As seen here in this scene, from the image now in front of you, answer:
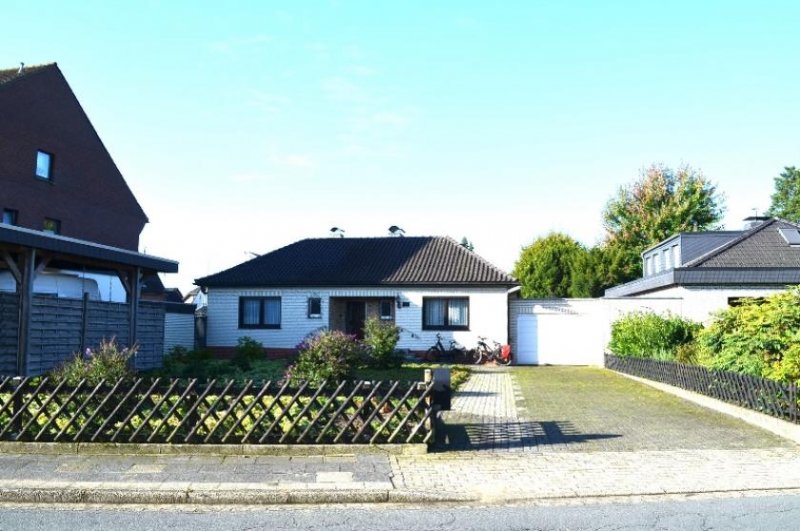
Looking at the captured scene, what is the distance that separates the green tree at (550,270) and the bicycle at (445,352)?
65.1 ft

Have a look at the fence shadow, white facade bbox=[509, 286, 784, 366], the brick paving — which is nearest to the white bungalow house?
white facade bbox=[509, 286, 784, 366]

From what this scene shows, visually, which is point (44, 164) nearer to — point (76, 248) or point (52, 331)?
point (76, 248)

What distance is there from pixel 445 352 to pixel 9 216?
1764 centimetres

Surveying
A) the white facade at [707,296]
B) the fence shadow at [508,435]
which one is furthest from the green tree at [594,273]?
the fence shadow at [508,435]

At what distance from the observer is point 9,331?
13.9 metres

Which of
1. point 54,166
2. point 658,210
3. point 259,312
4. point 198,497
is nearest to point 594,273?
A: point 658,210

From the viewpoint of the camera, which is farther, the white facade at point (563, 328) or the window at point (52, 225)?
the window at point (52, 225)

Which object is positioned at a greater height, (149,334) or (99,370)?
(149,334)

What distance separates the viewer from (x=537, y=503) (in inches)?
279

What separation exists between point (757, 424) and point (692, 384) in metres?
4.07

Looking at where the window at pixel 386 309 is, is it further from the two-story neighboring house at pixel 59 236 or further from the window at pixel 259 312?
the two-story neighboring house at pixel 59 236

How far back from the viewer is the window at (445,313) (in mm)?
25844

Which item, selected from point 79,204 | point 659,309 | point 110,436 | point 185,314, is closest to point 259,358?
point 185,314

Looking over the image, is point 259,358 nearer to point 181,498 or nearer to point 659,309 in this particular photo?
point 659,309
